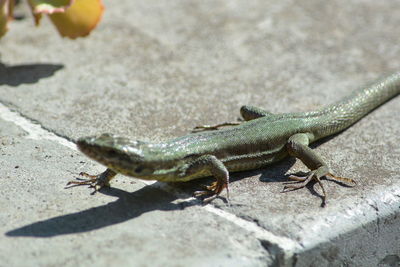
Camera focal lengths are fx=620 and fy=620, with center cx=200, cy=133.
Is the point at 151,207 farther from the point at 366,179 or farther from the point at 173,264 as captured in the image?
the point at 366,179

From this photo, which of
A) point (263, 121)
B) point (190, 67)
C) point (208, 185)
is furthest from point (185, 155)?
point (190, 67)


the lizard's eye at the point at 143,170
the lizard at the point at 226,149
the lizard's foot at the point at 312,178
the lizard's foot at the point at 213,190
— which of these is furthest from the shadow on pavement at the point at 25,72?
the lizard's foot at the point at 312,178

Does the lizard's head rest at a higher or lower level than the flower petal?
lower

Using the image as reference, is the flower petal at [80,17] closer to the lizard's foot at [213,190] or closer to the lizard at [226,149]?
the lizard at [226,149]

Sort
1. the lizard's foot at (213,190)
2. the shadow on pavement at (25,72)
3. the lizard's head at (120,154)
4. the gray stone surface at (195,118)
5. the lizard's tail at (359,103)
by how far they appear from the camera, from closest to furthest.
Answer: the gray stone surface at (195,118)
the lizard's head at (120,154)
the lizard's foot at (213,190)
the lizard's tail at (359,103)
the shadow on pavement at (25,72)

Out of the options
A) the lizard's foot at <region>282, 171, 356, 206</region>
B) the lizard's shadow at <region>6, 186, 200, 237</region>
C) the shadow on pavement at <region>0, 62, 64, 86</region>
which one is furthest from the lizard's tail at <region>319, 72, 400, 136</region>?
the shadow on pavement at <region>0, 62, 64, 86</region>

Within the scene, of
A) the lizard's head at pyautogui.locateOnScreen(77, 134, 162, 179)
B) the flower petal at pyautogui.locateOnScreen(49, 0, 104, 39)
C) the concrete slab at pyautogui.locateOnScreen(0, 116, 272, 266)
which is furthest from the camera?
the flower petal at pyautogui.locateOnScreen(49, 0, 104, 39)

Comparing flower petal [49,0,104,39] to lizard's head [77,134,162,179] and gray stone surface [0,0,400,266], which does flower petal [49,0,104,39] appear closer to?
gray stone surface [0,0,400,266]
